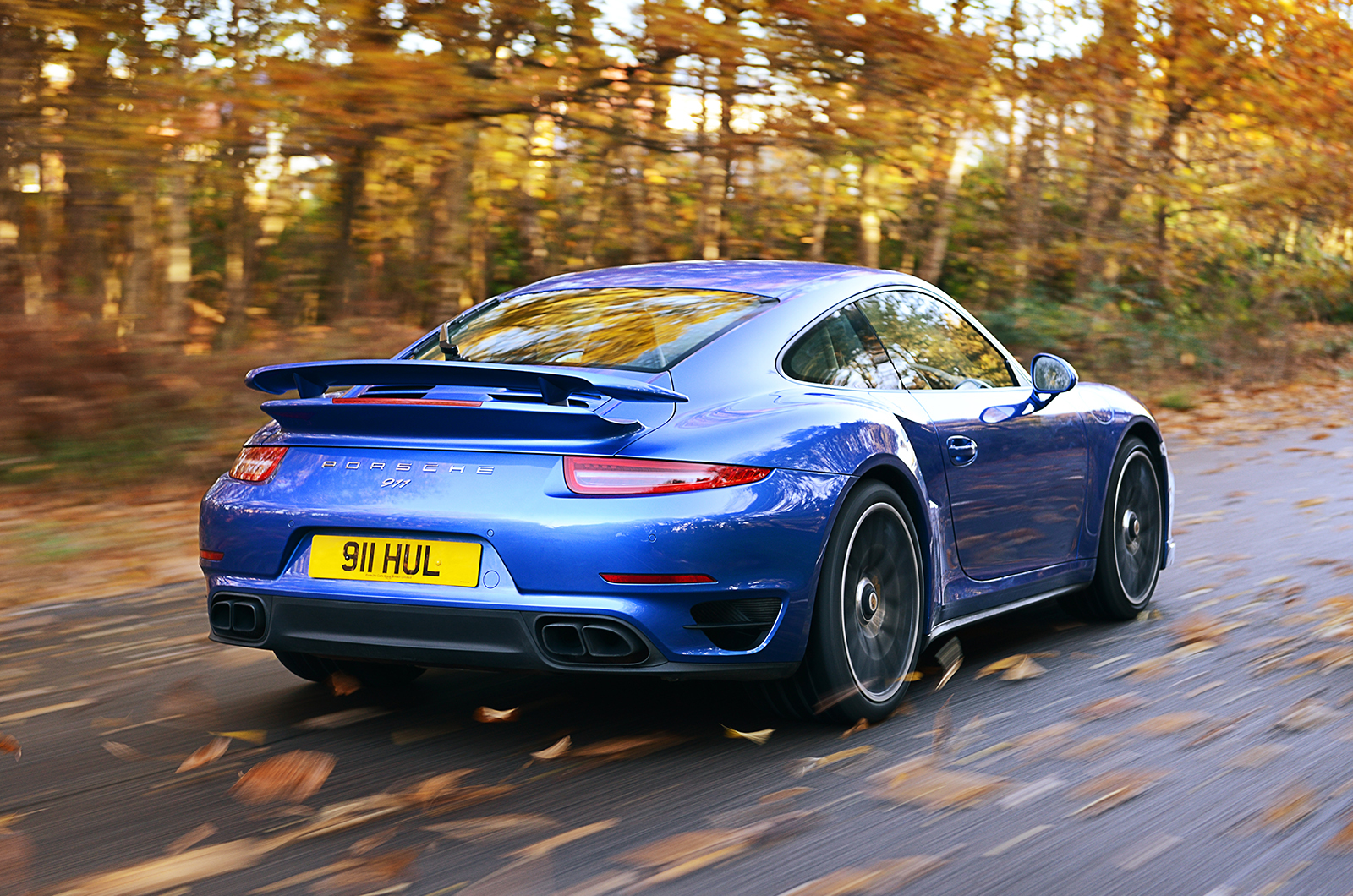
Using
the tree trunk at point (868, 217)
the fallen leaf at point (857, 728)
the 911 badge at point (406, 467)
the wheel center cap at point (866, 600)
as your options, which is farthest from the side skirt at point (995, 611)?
the tree trunk at point (868, 217)

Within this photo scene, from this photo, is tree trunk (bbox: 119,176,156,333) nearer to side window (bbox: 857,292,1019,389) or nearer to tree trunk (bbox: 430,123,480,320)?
tree trunk (bbox: 430,123,480,320)

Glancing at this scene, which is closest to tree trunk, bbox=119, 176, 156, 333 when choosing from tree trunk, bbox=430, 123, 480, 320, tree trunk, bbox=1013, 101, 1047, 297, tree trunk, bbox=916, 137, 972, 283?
tree trunk, bbox=430, 123, 480, 320

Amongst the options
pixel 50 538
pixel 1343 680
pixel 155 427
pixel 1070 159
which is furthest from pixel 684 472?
pixel 1070 159

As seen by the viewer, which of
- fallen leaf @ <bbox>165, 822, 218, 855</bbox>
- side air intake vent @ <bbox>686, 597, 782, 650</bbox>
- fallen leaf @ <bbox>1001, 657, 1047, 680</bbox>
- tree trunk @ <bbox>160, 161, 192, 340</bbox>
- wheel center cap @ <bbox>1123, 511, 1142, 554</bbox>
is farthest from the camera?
tree trunk @ <bbox>160, 161, 192, 340</bbox>

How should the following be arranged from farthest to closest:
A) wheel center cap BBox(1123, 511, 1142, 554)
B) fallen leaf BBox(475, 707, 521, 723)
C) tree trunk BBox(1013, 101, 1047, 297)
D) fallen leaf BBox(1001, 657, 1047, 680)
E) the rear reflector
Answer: tree trunk BBox(1013, 101, 1047, 297) < wheel center cap BBox(1123, 511, 1142, 554) < fallen leaf BBox(1001, 657, 1047, 680) < fallen leaf BBox(475, 707, 521, 723) < the rear reflector

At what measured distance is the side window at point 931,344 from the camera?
16.2ft

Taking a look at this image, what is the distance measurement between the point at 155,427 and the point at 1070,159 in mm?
15419

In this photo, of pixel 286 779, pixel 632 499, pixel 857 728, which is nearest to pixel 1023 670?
pixel 857 728

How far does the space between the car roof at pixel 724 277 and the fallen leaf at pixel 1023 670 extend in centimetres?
141

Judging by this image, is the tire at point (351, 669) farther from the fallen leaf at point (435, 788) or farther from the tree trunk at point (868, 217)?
the tree trunk at point (868, 217)

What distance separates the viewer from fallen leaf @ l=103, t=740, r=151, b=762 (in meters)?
4.07

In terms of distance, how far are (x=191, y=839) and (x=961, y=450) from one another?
8.87 feet

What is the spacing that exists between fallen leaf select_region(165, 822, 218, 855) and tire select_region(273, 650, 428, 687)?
136cm

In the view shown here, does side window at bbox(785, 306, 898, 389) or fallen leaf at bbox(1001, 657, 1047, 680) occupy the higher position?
side window at bbox(785, 306, 898, 389)
